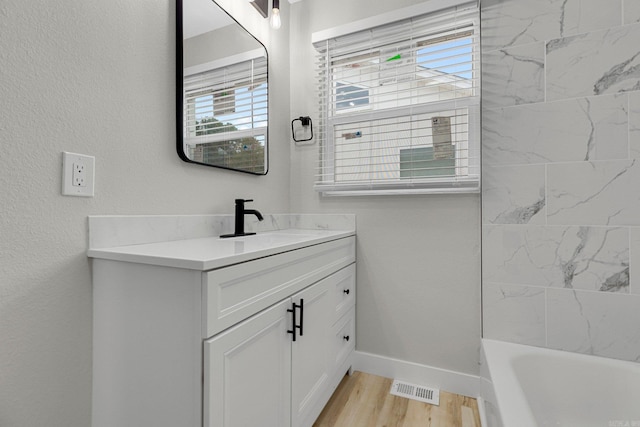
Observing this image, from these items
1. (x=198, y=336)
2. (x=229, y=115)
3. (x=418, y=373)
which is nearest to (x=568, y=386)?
(x=418, y=373)

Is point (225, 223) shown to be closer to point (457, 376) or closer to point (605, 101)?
point (457, 376)

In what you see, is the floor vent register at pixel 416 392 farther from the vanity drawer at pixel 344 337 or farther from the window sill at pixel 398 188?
the window sill at pixel 398 188

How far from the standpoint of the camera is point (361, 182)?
5.85ft

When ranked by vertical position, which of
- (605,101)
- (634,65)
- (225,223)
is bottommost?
(225,223)

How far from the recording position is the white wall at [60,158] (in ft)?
2.51

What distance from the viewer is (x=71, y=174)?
0.87 metres

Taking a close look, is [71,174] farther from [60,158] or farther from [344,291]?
[344,291]

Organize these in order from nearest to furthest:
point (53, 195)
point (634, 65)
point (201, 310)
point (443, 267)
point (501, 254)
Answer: point (201, 310), point (53, 195), point (634, 65), point (501, 254), point (443, 267)

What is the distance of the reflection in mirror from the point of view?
1218 mm

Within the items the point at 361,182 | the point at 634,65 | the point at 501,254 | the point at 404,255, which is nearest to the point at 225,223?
the point at 361,182

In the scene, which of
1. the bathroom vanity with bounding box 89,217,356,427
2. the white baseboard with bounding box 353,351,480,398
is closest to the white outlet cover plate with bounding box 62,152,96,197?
the bathroom vanity with bounding box 89,217,356,427

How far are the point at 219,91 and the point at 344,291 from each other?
1190mm

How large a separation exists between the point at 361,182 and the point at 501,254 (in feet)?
2.68

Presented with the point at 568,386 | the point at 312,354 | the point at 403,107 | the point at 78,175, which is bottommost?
the point at 568,386
